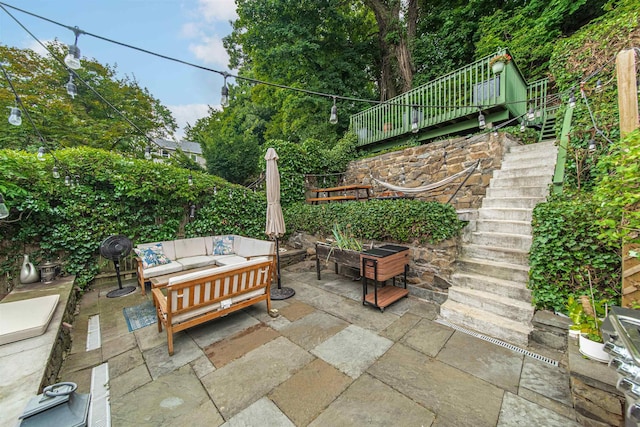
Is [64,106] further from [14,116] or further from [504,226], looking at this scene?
[504,226]

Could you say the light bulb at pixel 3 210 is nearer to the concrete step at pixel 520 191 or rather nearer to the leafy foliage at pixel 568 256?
the leafy foliage at pixel 568 256

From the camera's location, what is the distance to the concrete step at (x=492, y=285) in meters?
2.71

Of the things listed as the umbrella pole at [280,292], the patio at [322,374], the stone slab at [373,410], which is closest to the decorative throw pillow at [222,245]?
the umbrella pole at [280,292]

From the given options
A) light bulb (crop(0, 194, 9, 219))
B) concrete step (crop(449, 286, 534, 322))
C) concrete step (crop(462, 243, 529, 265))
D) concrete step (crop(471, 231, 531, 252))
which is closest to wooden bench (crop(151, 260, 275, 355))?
light bulb (crop(0, 194, 9, 219))

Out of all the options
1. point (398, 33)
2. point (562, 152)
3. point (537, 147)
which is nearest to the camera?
point (562, 152)

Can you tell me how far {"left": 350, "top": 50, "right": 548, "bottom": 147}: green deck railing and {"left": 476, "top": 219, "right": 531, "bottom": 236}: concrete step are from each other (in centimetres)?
213

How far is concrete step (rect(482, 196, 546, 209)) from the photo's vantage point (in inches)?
139

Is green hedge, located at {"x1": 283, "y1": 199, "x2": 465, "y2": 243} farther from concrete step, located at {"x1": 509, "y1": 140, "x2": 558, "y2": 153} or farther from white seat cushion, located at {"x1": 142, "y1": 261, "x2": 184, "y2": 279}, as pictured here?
white seat cushion, located at {"x1": 142, "y1": 261, "x2": 184, "y2": 279}

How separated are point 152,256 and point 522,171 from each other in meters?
7.00

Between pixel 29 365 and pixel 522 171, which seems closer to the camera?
pixel 29 365

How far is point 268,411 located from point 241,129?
15431mm

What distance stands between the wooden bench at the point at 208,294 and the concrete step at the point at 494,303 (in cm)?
256

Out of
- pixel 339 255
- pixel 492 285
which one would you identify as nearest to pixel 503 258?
pixel 492 285

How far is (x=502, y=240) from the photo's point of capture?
10.9 ft
